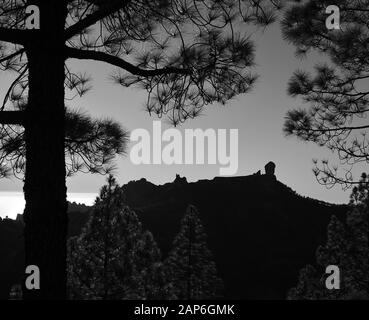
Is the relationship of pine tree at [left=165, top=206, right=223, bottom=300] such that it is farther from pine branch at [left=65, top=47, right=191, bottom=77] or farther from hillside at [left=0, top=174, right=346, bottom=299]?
hillside at [left=0, top=174, right=346, bottom=299]

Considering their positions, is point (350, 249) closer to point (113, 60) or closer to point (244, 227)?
point (113, 60)

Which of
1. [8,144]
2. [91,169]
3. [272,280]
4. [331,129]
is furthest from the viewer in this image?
[272,280]

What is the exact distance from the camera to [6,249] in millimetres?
75062

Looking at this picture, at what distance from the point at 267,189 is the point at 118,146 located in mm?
98605

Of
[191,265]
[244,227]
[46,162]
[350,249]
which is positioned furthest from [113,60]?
[244,227]

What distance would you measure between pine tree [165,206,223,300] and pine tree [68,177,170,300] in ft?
33.9

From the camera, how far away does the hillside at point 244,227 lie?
67.9m

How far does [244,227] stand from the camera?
283 feet

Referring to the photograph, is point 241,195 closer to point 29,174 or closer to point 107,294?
point 107,294

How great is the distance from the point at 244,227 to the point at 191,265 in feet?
182

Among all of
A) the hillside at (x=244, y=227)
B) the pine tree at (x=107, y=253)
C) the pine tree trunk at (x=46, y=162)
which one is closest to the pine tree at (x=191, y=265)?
the pine tree at (x=107, y=253)

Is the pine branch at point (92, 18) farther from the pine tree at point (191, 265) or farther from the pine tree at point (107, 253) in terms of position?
the pine tree at point (191, 265)

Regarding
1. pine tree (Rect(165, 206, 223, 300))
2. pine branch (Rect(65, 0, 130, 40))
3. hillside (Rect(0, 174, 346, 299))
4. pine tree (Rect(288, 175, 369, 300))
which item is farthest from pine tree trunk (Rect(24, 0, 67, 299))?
hillside (Rect(0, 174, 346, 299))
